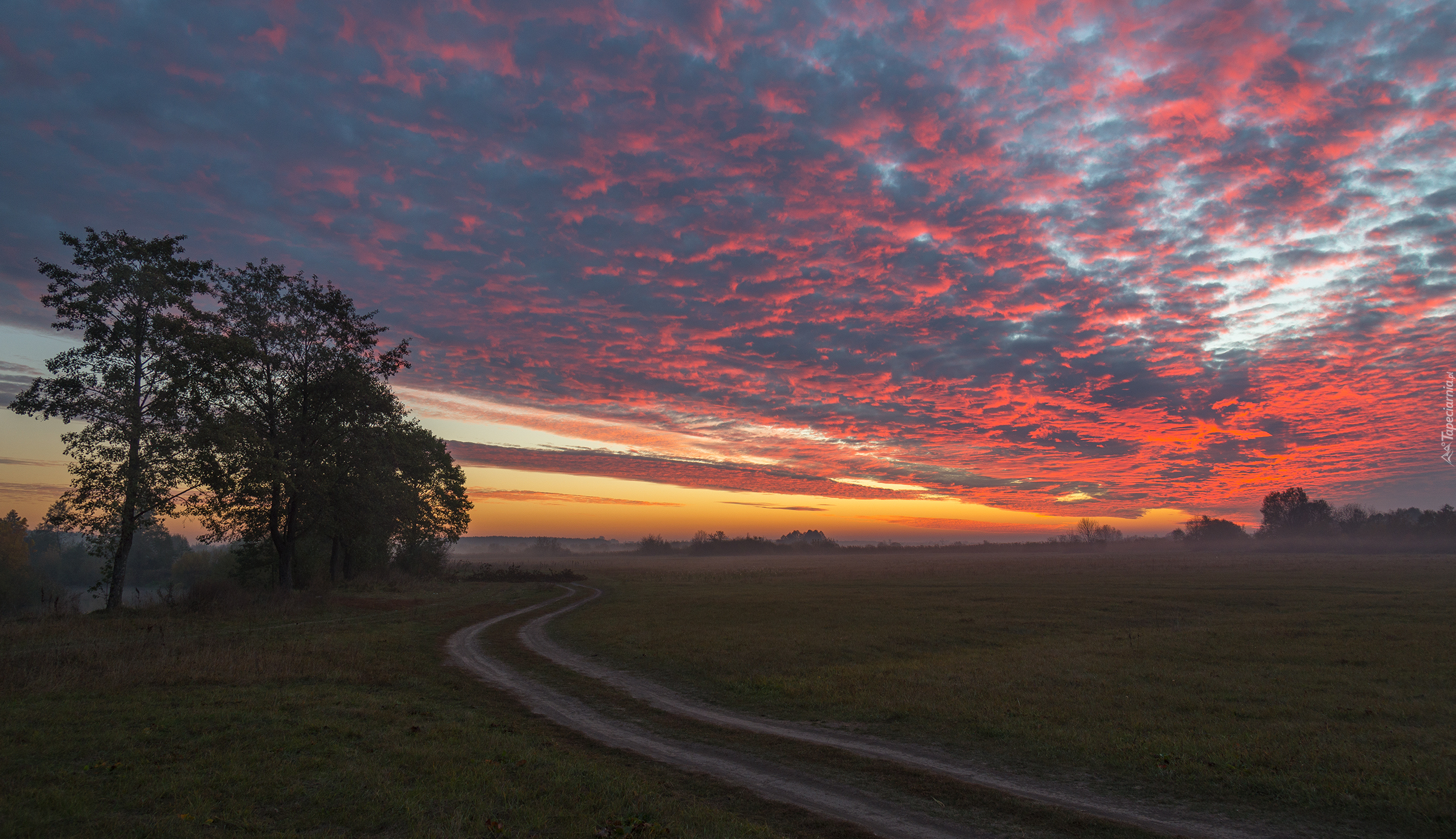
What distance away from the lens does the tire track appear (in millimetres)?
8953

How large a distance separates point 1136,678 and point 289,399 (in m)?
46.3

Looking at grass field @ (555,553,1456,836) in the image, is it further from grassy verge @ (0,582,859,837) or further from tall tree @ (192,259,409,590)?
tall tree @ (192,259,409,590)

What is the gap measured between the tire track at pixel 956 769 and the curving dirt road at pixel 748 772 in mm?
1822

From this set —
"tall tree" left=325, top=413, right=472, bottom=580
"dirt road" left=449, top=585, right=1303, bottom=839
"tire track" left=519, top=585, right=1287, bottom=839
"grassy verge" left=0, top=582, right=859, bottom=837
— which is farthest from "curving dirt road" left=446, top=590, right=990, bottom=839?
"tall tree" left=325, top=413, right=472, bottom=580

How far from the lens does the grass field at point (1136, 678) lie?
10.9 metres

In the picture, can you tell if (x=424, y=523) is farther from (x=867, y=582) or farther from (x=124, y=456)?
(x=867, y=582)

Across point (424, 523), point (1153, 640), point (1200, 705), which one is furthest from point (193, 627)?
point (424, 523)

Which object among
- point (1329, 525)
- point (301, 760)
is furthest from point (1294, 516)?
point (301, 760)

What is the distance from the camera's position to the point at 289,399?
3991 centimetres

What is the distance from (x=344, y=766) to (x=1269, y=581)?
65768mm

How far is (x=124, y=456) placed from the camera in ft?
98.9

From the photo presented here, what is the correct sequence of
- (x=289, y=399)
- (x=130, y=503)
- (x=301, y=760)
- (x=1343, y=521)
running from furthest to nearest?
(x=1343, y=521) → (x=289, y=399) → (x=130, y=503) → (x=301, y=760)

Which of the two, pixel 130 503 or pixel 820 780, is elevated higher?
pixel 130 503

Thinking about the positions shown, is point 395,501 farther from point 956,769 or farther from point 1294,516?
point 1294,516
